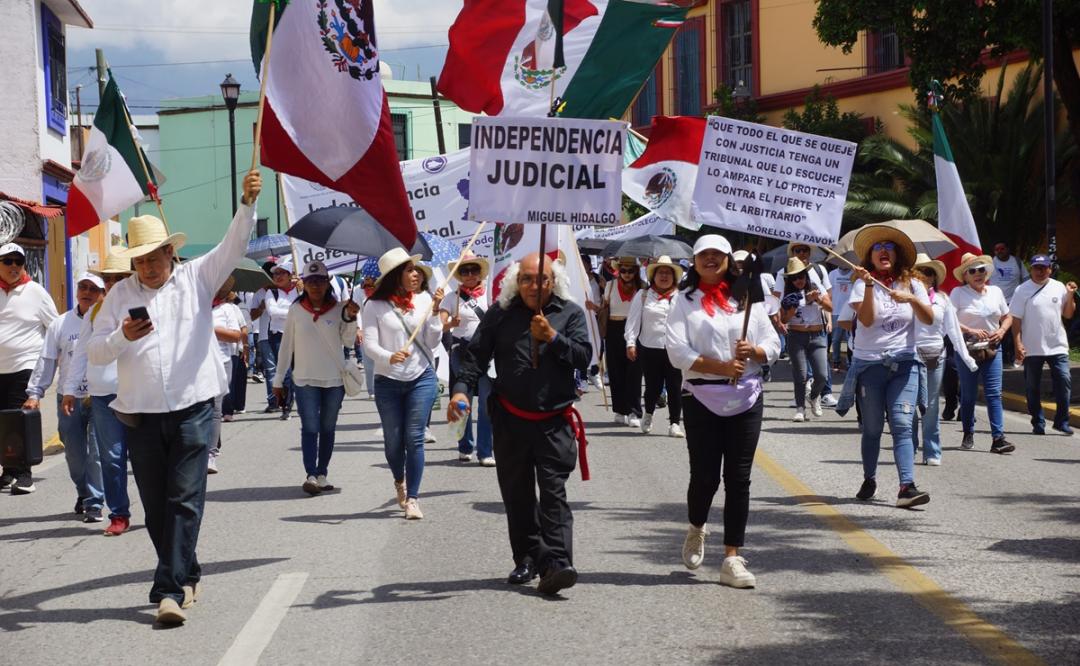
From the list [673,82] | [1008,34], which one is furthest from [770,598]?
[673,82]

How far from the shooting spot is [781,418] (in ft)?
54.4

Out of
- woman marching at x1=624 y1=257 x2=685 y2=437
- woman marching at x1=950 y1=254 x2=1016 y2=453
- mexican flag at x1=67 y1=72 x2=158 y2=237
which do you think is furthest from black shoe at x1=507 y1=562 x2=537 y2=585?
woman marching at x1=624 y1=257 x2=685 y2=437

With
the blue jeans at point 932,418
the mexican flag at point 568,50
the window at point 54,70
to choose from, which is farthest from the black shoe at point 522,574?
the window at point 54,70

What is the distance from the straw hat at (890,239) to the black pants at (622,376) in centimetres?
534

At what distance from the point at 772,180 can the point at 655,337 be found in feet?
15.4

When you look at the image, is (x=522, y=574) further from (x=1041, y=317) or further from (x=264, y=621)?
(x=1041, y=317)

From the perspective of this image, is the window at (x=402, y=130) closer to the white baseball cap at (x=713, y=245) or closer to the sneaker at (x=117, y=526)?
the sneaker at (x=117, y=526)

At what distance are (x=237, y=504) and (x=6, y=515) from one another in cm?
166

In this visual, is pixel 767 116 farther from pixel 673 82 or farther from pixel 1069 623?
pixel 1069 623

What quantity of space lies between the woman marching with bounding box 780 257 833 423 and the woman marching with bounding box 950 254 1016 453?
7.61 feet

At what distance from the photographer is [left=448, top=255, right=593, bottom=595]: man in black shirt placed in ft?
24.9

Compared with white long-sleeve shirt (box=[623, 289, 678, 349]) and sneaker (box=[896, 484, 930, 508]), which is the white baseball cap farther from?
white long-sleeve shirt (box=[623, 289, 678, 349])

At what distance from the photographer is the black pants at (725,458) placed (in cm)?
773

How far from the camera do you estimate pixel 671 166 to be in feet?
39.8
